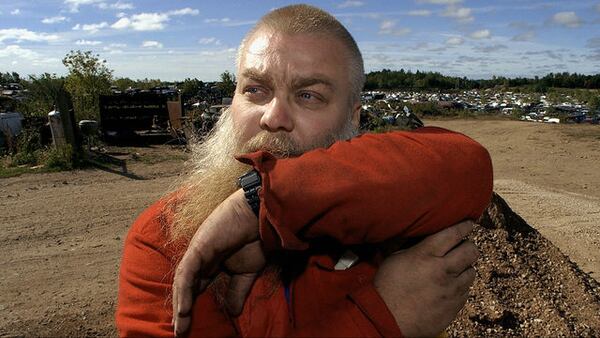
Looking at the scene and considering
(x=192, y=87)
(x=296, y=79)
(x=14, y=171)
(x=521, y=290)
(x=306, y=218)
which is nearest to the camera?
(x=306, y=218)

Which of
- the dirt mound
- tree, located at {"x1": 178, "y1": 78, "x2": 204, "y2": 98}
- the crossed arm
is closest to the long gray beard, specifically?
the crossed arm

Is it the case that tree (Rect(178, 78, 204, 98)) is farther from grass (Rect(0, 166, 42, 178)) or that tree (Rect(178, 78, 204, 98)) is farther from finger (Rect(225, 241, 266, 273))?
finger (Rect(225, 241, 266, 273))

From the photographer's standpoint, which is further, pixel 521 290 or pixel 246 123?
pixel 521 290

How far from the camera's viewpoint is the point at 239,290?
120cm

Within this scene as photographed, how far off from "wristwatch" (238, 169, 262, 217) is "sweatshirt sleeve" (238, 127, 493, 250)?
3 cm

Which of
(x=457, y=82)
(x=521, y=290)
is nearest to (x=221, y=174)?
(x=521, y=290)

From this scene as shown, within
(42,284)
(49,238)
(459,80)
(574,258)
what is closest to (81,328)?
(42,284)

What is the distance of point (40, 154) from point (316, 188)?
12.0 meters

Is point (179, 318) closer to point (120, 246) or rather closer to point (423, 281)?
point (423, 281)

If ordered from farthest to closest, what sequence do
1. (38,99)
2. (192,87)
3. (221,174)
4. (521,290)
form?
1. (192,87)
2. (38,99)
3. (521,290)
4. (221,174)

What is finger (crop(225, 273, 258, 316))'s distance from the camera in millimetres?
1192

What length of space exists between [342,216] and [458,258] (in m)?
0.45

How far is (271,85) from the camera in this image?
1.54m

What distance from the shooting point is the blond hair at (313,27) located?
1586 mm
